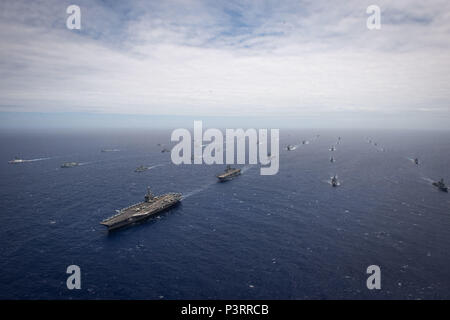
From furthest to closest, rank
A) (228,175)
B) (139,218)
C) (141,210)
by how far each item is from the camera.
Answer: (228,175), (141,210), (139,218)

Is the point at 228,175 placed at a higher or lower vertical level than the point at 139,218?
higher

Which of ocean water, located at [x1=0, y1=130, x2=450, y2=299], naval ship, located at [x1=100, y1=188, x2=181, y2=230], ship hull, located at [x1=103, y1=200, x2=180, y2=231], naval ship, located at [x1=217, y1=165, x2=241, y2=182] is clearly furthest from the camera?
naval ship, located at [x1=217, y1=165, x2=241, y2=182]

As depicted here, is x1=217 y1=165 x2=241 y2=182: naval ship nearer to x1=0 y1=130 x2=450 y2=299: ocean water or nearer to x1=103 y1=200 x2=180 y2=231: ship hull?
x1=0 y1=130 x2=450 y2=299: ocean water

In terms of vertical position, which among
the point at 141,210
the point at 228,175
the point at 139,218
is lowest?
the point at 139,218

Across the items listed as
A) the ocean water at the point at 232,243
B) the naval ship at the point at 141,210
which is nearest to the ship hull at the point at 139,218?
the naval ship at the point at 141,210

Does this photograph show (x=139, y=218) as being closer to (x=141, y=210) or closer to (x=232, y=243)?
(x=141, y=210)

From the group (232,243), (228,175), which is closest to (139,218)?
(232,243)

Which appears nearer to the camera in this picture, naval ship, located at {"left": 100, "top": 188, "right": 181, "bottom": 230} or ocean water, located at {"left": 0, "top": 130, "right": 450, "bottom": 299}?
ocean water, located at {"left": 0, "top": 130, "right": 450, "bottom": 299}

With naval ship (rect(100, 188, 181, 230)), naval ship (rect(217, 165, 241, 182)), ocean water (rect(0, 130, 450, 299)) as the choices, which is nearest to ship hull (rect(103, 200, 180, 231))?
naval ship (rect(100, 188, 181, 230))

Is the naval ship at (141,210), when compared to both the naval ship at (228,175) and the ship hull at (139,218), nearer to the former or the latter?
the ship hull at (139,218)
